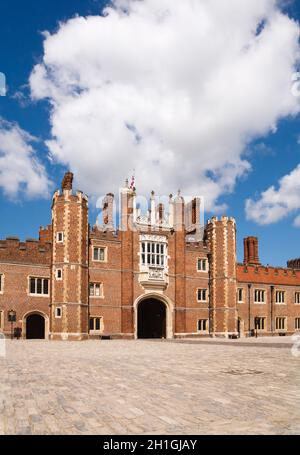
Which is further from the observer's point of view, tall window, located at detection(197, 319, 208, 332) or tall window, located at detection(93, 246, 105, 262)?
tall window, located at detection(197, 319, 208, 332)

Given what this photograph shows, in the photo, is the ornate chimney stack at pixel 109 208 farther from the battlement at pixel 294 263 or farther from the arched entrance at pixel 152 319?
the battlement at pixel 294 263

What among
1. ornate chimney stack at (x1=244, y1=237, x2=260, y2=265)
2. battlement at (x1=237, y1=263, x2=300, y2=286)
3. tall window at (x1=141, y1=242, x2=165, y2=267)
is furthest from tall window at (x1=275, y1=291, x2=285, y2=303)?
tall window at (x1=141, y1=242, x2=165, y2=267)

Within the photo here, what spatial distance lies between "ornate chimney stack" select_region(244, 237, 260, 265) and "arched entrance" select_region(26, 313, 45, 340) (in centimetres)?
2404

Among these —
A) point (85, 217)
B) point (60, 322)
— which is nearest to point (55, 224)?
point (85, 217)

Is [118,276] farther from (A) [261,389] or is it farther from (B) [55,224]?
(A) [261,389]

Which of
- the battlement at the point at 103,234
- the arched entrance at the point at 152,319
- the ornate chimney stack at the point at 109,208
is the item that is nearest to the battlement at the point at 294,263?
the arched entrance at the point at 152,319

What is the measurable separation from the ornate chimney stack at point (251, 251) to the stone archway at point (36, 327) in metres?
24.1

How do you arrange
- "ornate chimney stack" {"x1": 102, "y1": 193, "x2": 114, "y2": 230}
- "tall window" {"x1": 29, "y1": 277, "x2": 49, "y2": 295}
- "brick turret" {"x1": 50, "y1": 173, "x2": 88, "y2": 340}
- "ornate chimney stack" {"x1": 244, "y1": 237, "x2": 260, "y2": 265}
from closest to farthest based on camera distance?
"brick turret" {"x1": 50, "y1": 173, "x2": 88, "y2": 340} < "tall window" {"x1": 29, "y1": 277, "x2": 49, "y2": 295} < "ornate chimney stack" {"x1": 102, "y1": 193, "x2": 114, "y2": 230} < "ornate chimney stack" {"x1": 244, "y1": 237, "x2": 260, "y2": 265}

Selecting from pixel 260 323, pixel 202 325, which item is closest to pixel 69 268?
pixel 202 325

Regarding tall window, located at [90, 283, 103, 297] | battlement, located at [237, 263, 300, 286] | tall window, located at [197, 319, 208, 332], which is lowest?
tall window, located at [197, 319, 208, 332]

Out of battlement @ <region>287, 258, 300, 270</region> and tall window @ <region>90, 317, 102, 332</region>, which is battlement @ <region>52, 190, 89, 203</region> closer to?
tall window @ <region>90, 317, 102, 332</region>

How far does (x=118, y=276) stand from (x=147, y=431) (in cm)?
3289

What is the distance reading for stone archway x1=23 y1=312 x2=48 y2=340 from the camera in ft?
119

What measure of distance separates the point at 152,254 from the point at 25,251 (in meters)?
10.9
